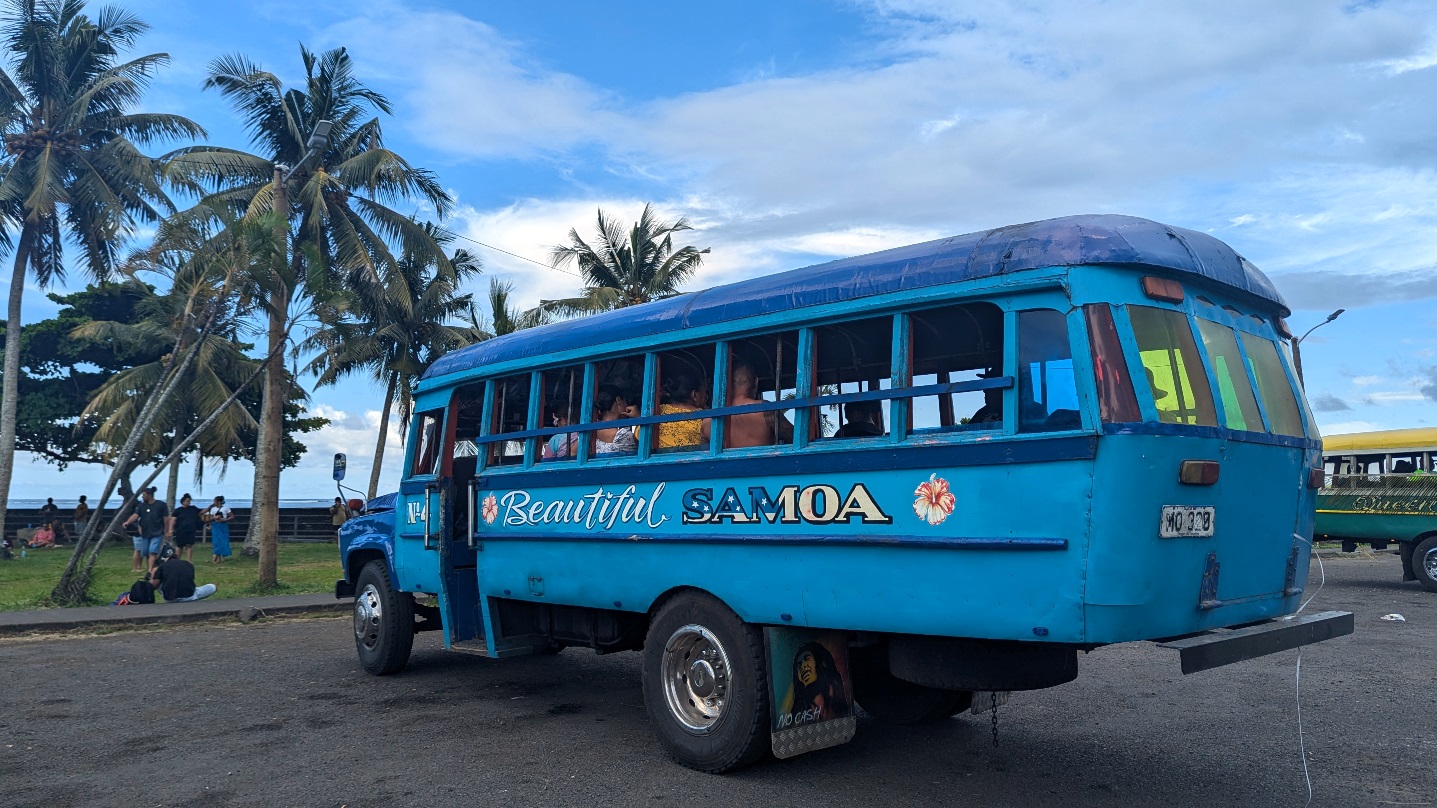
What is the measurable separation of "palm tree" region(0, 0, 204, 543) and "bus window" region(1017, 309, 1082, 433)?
25448 mm

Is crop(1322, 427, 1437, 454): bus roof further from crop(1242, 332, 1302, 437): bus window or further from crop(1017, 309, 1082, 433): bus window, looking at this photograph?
crop(1017, 309, 1082, 433): bus window

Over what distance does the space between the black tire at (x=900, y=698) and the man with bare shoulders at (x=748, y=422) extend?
57.9 inches

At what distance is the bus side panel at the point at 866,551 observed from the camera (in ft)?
14.4

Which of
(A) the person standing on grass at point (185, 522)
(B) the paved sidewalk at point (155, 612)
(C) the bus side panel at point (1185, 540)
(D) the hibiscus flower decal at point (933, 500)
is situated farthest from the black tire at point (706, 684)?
(A) the person standing on grass at point (185, 522)

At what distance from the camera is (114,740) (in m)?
6.72

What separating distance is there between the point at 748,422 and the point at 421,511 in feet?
11.8

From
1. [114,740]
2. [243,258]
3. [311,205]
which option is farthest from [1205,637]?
[311,205]

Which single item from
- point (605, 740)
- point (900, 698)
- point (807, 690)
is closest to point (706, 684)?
point (807, 690)

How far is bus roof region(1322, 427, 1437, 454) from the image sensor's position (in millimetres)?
16625

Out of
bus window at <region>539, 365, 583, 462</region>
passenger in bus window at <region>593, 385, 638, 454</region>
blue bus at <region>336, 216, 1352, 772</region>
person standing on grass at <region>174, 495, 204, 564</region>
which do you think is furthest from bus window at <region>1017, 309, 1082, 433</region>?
person standing on grass at <region>174, 495, 204, 564</region>

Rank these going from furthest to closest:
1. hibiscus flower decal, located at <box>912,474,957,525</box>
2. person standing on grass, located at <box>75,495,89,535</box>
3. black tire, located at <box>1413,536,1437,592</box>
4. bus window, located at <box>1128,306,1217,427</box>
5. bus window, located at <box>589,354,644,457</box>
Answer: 1. person standing on grass, located at <box>75,495,89,535</box>
2. black tire, located at <box>1413,536,1437,592</box>
3. bus window, located at <box>589,354,644,457</box>
4. hibiscus flower decal, located at <box>912,474,957,525</box>
5. bus window, located at <box>1128,306,1217,427</box>

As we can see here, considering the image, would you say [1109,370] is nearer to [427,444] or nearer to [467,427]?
[467,427]

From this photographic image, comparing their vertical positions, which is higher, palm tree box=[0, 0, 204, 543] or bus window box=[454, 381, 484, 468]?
palm tree box=[0, 0, 204, 543]

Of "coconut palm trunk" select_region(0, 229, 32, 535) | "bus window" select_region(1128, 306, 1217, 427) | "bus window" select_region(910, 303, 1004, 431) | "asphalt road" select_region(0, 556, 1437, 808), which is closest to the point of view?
"bus window" select_region(1128, 306, 1217, 427)
